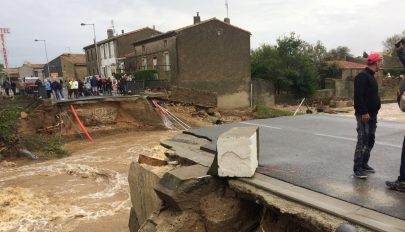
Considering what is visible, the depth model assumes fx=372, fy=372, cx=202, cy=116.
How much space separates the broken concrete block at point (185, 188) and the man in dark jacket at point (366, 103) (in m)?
2.13

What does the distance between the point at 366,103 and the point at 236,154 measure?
196cm

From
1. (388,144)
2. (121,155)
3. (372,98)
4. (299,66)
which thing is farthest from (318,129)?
(299,66)

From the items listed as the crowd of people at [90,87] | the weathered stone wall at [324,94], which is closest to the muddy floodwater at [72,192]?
the crowd of people at [90,87]

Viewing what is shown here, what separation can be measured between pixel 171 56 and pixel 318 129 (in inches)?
989

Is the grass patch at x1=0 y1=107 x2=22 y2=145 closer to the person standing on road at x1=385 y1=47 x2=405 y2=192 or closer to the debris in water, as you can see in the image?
the debris in water

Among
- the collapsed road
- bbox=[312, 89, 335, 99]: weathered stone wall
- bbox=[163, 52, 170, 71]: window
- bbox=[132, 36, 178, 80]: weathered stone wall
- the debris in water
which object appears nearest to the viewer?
the collapsed road

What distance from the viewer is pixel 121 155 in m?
20.5

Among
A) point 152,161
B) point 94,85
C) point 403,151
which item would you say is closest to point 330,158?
point 403,151

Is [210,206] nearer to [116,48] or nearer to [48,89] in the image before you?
[48,89]

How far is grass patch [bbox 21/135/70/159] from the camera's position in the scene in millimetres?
21484

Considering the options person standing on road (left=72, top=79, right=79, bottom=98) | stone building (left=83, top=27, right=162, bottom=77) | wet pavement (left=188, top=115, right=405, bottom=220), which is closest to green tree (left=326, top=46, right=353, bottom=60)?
stone building (left=83, top=27, right=162, bottom=77)

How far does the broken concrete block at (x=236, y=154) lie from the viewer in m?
5.11

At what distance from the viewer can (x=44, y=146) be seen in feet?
74.3

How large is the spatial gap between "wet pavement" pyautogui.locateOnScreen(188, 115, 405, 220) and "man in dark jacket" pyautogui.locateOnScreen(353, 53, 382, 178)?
1.48 ft
